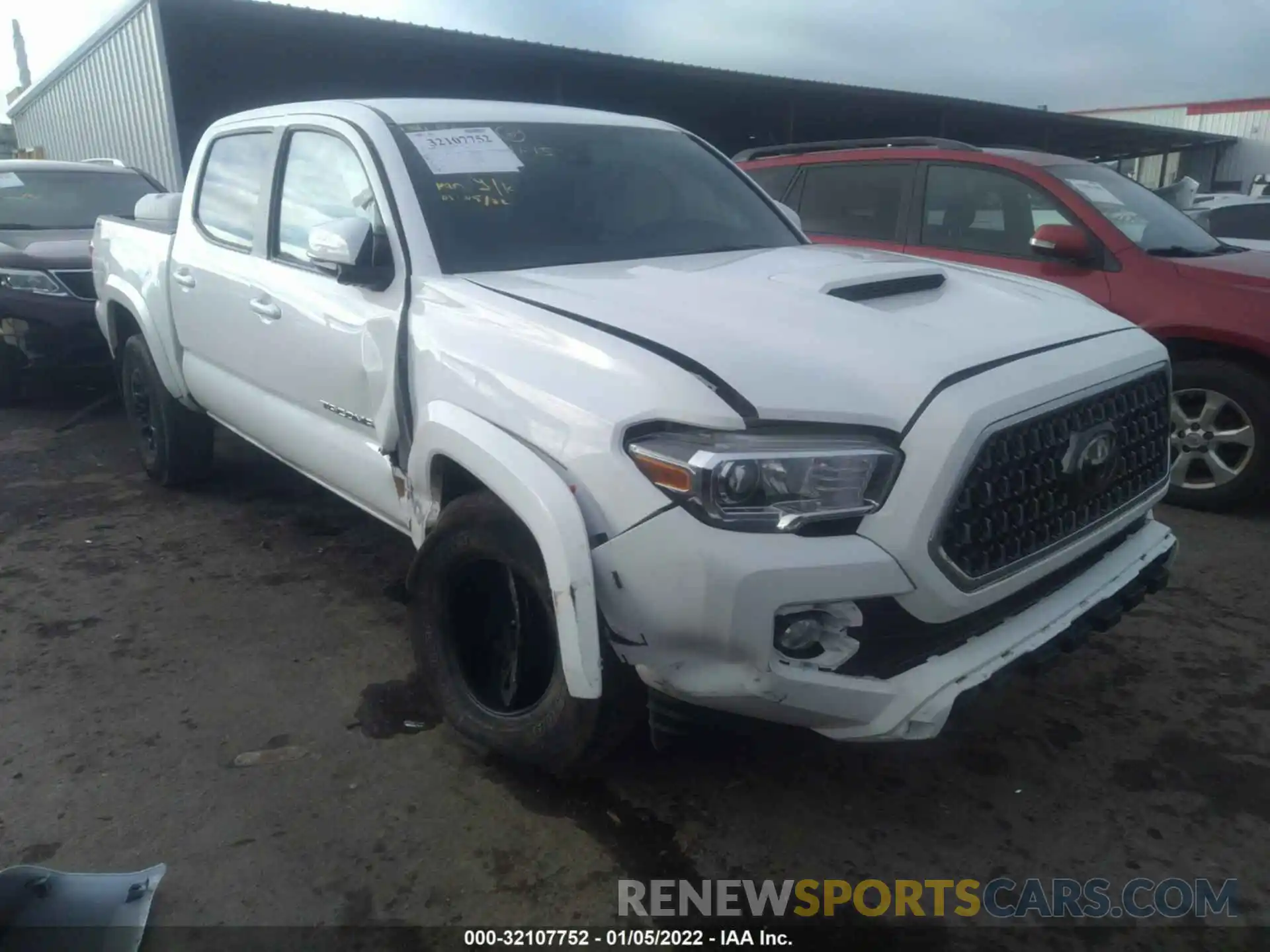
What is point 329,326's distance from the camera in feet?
10.3

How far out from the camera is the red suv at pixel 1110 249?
448cm

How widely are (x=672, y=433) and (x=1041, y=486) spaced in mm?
876

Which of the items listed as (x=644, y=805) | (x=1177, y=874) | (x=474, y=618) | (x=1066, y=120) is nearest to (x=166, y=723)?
(x=474, y=618)

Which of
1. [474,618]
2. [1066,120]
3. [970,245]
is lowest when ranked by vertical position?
[474,618]

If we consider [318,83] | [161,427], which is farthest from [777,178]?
[318,83]

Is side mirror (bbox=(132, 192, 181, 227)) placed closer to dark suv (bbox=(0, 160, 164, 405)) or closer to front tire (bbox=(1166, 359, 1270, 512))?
dark suv (bbox=(0, 160, 164, 405))

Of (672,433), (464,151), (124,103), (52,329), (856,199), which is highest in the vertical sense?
(124,103)

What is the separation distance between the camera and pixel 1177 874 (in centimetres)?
229

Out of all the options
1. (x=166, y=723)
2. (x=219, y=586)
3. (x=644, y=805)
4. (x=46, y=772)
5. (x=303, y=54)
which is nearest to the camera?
(x=644, y=805)

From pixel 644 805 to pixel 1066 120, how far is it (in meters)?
28.1

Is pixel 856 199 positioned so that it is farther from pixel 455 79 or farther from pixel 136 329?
pixel 455 79

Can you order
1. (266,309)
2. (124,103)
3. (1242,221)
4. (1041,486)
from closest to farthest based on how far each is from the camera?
(1041,486)
(266,309)
(1242,221)
(124,103)

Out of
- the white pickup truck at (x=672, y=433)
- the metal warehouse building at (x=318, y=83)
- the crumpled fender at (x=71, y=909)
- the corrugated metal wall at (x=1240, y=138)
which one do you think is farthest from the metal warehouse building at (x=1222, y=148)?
the crumpled fender at (x=71, y=909)

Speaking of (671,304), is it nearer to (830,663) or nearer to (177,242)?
(830,663)
